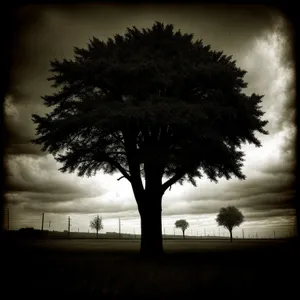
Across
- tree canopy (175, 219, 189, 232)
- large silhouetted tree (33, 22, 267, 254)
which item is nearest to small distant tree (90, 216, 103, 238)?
tree canopy (175, 219, 189, 232)

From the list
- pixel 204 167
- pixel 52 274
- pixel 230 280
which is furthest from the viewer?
pixel 204 167

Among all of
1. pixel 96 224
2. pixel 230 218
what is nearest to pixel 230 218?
pixel 230 218

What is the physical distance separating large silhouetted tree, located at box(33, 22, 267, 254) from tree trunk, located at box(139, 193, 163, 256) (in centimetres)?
6

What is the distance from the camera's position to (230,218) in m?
77.7

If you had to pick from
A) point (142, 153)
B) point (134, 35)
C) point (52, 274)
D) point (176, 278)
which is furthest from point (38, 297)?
point (134, 35)

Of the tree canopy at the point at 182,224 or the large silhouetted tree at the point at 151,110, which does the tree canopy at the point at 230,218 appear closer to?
the tree canopy at the point at 182,224

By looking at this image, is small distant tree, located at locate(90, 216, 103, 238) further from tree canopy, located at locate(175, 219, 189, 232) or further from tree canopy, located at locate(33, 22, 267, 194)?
tree canopy, located at locate(33, 22, 267, 194)

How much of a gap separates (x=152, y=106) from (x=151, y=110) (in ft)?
0.91

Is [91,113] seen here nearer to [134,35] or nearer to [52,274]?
[134,35]

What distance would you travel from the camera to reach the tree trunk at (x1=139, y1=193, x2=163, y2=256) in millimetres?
18562

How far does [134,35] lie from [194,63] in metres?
4.38

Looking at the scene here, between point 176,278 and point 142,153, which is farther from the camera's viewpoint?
point 142,153

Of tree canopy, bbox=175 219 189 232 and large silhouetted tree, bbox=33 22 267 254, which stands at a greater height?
large silhouetted tree, bbox=33 22 267 254

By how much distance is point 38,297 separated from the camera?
7211mm
